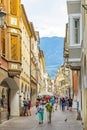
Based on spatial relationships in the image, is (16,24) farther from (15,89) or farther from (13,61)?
(15,89)

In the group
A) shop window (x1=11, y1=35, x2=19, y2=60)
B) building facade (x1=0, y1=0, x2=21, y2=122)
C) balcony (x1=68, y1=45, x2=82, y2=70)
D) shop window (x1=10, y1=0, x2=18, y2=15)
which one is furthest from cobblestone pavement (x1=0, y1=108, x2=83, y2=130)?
shop window (x1=10, y1=0, x2=18, y2=15)

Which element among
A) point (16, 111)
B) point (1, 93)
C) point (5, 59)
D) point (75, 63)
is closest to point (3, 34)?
point (5, 59)

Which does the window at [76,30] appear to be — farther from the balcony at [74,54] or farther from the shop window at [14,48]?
the shop window at [14,48]

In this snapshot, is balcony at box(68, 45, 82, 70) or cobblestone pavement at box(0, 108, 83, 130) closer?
cobblestone pavement at box(0, 108, 83, 130)

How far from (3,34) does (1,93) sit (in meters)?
4.77

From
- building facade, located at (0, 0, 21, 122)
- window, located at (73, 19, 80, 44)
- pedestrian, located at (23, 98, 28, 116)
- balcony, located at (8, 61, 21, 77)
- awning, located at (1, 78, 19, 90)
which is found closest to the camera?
window, located at (73, 19, 80, 44)

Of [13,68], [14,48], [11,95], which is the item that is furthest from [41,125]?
[11,95]

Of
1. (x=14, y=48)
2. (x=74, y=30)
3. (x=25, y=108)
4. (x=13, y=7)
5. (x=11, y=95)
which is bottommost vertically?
(x=25, y=108)

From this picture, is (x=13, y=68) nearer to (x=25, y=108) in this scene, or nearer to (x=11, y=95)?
(x=11, y=95)

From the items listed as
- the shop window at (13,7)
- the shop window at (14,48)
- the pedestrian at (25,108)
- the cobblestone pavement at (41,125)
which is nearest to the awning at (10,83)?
the shop window at (14,48)

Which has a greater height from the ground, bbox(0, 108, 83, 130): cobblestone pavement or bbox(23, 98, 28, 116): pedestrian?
bbox(23, 98, 28, 116): pedestrian

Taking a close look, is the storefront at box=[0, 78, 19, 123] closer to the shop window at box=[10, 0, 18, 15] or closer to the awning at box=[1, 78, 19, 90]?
the awning at box=[1, 78, 19, 90]

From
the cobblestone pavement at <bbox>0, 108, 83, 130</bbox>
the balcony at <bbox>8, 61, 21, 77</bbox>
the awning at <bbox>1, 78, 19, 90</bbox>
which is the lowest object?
the cobblestone pavement at <bbox>0, 108, 83, 130</bbox>

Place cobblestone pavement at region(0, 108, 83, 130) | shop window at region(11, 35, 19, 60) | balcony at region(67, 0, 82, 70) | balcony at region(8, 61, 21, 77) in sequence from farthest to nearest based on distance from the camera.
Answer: shop window at region(11, 35, 19, 60)
balcony at region(8, 61, 21, 77)
balcony at region(67, 0, 82, 70)
cobblestone pavement at region(0, 108, 83, 130)
